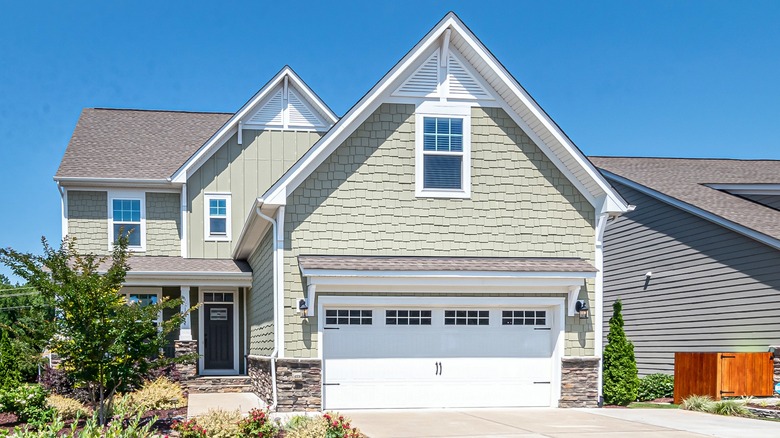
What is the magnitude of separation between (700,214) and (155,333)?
13.4m

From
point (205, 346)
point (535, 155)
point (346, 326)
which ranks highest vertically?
point (535, 155)

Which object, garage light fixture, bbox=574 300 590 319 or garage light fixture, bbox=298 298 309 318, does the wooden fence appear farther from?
garage light fixture, bbox=298 298 309 318

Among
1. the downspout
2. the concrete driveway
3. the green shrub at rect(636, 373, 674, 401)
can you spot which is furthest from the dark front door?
the green shrub at rect(636, 373, 674, 401)

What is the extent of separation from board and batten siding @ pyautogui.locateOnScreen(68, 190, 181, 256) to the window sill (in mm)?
9228

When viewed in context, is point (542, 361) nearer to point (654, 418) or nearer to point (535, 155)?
point (654, 418)

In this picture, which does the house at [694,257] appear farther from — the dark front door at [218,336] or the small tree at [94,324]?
the small tree at [94,324]

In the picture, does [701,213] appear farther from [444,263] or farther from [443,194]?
[444,263]

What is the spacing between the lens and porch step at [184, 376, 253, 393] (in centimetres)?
1962

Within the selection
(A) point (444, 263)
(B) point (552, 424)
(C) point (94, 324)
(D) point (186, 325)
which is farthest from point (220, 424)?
(D) point (186, 325)

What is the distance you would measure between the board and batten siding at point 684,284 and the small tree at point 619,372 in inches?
124

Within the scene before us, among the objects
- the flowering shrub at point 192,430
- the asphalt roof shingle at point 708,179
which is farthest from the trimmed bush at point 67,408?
the asphalt roof shingle at point 708,179

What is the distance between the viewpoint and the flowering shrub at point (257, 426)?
10414 millimetres

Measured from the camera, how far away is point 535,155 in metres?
15.8

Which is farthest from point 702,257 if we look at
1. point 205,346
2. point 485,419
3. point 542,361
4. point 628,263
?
point 205,346
